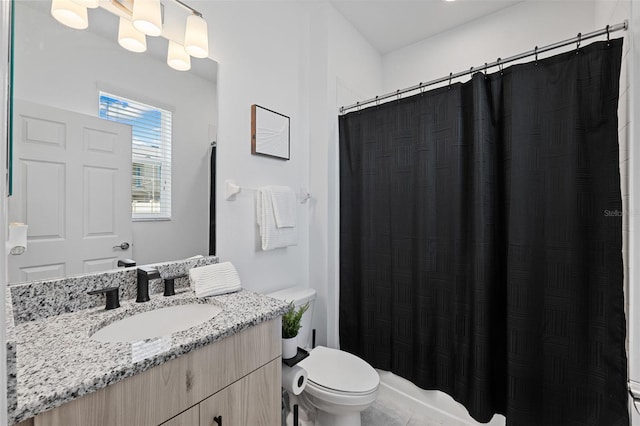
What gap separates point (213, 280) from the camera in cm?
120

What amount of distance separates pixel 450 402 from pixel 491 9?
2.55 m

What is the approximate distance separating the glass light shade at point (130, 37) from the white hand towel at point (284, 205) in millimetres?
864

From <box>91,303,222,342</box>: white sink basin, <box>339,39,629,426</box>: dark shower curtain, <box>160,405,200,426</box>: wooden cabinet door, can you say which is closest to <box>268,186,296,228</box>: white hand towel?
<box>339,39,629,426</box>: dark shower curtain

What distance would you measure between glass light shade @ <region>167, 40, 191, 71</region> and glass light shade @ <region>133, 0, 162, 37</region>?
13 centimetres

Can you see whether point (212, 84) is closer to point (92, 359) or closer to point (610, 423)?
point (92, 359)

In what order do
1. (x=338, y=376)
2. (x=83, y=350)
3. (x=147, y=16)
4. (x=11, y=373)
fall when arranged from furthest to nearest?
(x=338, y=376) < (x=147, y=16) < (x=83, y=350) < (x=11, y=373)

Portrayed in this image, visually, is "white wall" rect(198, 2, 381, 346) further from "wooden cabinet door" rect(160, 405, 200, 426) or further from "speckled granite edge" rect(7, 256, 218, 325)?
"wooden cabinet door" rect(160, 405, 200, 426)

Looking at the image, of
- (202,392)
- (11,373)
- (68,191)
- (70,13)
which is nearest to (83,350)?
(11,373)

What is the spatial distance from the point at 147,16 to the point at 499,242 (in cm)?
185

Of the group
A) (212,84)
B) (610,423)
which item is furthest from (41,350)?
(610,423)

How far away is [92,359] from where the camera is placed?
0.67 meters

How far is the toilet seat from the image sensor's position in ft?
4.20

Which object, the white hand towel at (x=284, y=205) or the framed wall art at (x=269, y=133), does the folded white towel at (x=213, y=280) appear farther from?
the framed wall art at (x=269, y=133)

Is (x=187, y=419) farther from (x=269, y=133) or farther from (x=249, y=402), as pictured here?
(x=269, y=133)
